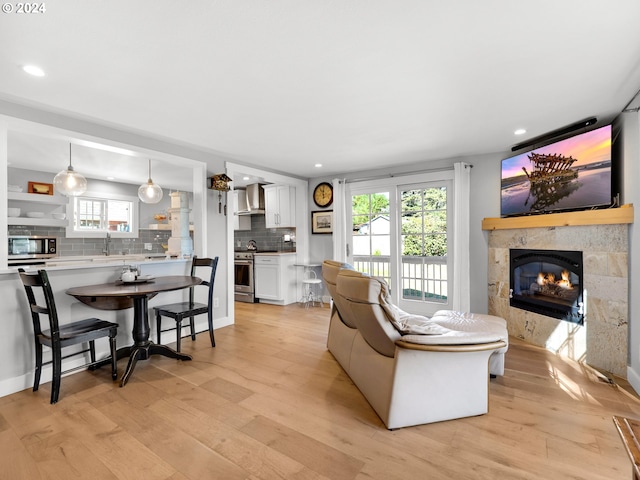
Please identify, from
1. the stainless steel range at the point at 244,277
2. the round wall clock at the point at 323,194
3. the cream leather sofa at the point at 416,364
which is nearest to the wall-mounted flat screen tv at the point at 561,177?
the cream leather sofa at the point at 416,364

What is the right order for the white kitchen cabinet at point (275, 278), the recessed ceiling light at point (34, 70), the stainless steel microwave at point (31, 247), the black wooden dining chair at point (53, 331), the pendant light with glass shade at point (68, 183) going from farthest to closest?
the white kitchen cabinet at point (275, 278) < the stainless steel microwave at point (31, 247) < the pendant light with glass shade at point (68, 183) < the black wooden dining chair at point (53, 331) < the recessed ceiling light at point (34, 70)

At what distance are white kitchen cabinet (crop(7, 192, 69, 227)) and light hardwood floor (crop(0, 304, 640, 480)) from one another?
3.41 meters

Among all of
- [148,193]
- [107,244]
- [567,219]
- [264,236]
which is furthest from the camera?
[264,236]

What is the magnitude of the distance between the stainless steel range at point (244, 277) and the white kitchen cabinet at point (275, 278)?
0.36ft

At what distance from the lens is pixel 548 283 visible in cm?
350

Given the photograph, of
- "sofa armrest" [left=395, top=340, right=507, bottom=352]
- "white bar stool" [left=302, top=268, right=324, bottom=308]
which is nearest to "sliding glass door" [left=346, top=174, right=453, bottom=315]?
"white bar stool" [left=302, top=268, right=324, bottom=308]

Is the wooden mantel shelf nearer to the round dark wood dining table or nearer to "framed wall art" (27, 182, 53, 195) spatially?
the round dark wood dining table

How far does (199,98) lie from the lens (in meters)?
2.55

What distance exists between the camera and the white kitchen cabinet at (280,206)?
590 cm

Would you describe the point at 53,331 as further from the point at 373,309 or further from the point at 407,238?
the point at 407,238

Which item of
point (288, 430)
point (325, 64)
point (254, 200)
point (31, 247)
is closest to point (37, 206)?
point (31, 247)

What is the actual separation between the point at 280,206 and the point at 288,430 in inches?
175

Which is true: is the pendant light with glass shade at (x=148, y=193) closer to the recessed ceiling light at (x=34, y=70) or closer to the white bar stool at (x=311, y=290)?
the recessed ceiling light at (x=34, y=70)

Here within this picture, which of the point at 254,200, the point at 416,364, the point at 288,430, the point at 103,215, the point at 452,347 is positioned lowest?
the point at 288,430
